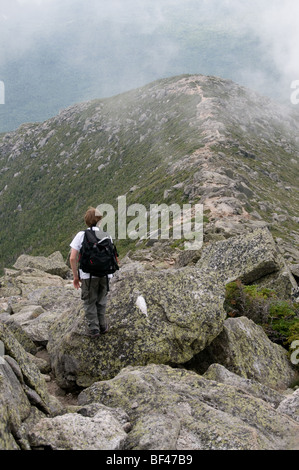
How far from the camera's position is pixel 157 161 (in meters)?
94.1

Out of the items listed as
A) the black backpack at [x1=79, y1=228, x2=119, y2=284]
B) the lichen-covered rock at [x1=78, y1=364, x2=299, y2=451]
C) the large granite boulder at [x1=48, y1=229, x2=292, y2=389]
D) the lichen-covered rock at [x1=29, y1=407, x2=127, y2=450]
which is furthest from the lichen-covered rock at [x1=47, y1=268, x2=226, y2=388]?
the lichen-covered rock at [x1=29, y1=407, x2=127, y2=450]

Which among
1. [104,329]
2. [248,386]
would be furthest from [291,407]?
[104,329]

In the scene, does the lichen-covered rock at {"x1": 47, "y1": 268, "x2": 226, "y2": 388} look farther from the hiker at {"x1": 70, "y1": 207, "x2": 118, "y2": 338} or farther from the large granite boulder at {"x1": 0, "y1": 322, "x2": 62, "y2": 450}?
the large granite boulder at {"x1": 0, "y1": 322, "x2": 62, "y2": 450}

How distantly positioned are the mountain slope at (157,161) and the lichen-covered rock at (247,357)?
16949 millimetres

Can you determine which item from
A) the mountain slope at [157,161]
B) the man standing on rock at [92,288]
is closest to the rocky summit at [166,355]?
the man standing on rock at [92,288]

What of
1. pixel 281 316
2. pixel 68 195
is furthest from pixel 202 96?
pixel 281 316

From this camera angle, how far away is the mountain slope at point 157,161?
49.0 meters

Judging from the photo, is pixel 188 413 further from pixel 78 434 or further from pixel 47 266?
pixel 47 266

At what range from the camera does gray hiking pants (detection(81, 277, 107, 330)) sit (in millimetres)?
8234

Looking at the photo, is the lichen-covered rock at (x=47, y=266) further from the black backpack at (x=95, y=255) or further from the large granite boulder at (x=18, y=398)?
the large granite boulder at (x=18, y=398)

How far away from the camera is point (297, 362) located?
9.88 m

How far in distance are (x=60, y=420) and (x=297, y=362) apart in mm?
7309

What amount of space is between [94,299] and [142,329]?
4.35ft
